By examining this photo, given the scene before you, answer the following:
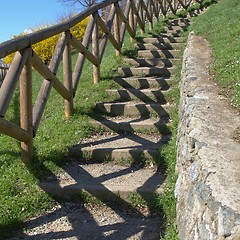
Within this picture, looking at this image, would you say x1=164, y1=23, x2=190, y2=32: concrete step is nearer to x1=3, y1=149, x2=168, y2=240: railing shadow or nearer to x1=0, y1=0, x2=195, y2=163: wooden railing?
x1=0, y1=0, x2=195, y2=163: wooden railing

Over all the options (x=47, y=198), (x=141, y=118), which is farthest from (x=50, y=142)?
(x=141, y=118)

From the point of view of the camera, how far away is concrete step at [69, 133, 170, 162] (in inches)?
179

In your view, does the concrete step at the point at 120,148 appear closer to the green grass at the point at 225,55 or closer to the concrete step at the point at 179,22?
the green grass at the point at 225,55

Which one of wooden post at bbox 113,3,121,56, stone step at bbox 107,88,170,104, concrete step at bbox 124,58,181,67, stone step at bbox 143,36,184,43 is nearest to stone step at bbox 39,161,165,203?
stone step at bbox 107,88,170,104

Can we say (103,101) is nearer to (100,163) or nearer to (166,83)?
(166,83)

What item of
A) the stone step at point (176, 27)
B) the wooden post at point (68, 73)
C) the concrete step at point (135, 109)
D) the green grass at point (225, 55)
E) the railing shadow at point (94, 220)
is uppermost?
the wooden post at point (68, 73)

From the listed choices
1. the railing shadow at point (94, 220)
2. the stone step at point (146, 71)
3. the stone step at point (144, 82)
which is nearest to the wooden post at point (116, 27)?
the stone step at point (146, 71)

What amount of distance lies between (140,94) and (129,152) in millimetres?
1861

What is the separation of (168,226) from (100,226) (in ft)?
2.02

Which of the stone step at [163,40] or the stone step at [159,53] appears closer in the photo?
the stone step at [159,53]

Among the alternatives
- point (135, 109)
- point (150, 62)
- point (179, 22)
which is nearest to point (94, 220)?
point (135, 109)

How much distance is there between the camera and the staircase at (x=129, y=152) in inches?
151

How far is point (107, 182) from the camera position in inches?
162

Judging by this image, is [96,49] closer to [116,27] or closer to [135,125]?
[116,27]
